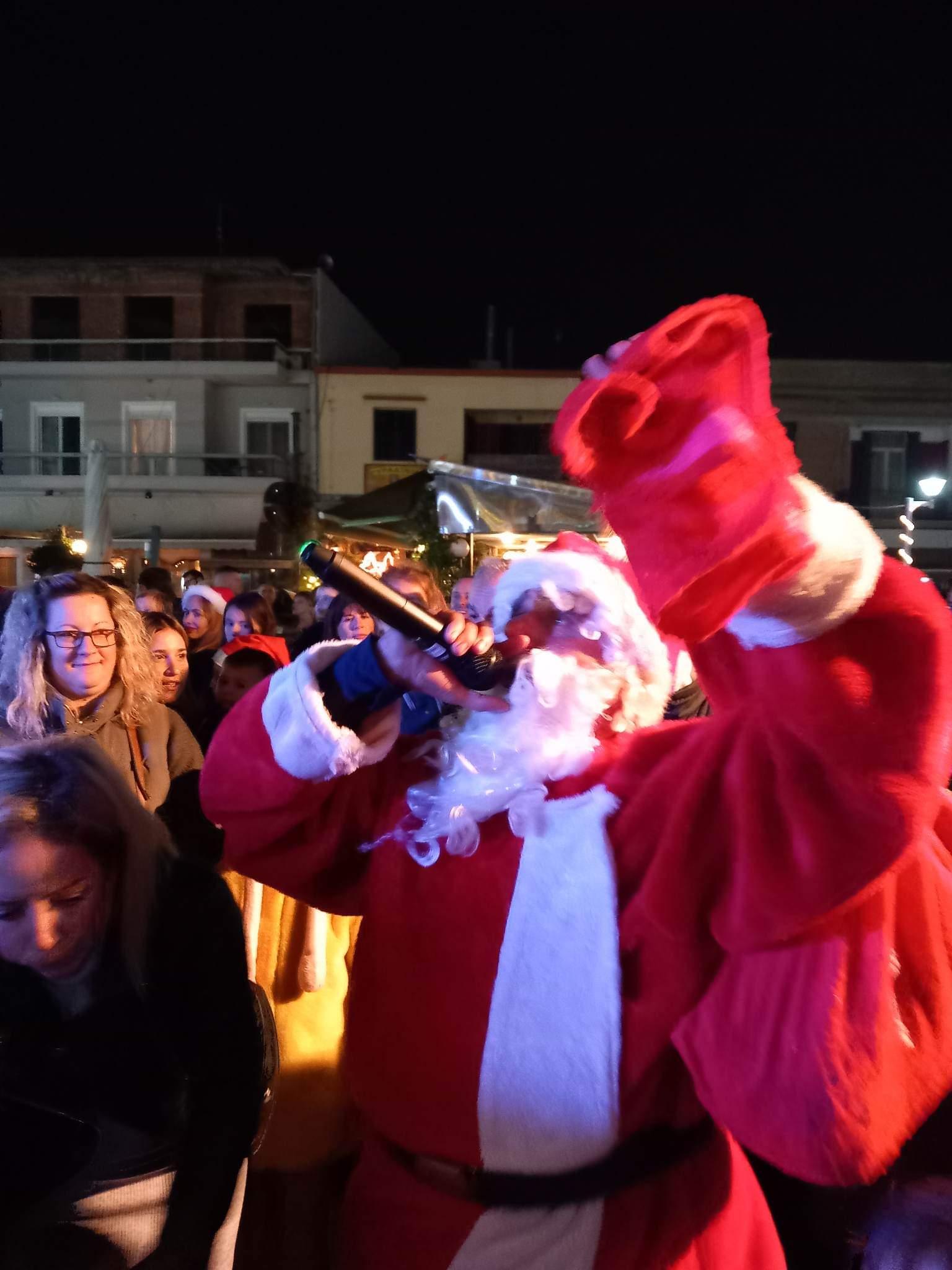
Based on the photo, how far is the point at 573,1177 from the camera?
1255 millimetres

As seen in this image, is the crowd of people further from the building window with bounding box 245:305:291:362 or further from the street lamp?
the building window with bounding box 245:305:291:362

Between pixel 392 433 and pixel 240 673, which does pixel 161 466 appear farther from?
pixel 240 673

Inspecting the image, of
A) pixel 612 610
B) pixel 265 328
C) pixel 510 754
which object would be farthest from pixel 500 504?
pixel 265 328

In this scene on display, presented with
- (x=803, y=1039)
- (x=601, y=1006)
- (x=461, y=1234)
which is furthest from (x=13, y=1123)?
(x=803, y=1039)

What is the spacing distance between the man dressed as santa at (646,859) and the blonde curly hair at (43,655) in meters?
1.22

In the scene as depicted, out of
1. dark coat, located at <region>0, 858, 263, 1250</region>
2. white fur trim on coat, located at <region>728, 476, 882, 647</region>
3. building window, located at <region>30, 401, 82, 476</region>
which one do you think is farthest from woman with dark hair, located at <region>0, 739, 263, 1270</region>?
building window, located at <region>30, 401, 82, 476</region>

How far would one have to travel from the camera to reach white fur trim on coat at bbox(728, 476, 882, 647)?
921 millimetres

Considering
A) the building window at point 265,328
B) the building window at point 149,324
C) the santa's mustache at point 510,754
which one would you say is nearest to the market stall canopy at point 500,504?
the santa's mustache at point 510,754

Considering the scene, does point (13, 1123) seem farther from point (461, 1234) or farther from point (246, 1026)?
point (461, 1234)

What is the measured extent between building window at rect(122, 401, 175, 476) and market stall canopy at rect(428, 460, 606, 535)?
1617cm

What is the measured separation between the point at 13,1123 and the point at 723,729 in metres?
1.25

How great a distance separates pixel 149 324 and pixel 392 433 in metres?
6.76

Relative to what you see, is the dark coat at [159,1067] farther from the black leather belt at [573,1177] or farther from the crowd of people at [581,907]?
the black leather belt at [573,1177]

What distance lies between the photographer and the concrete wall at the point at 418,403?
1916cm
